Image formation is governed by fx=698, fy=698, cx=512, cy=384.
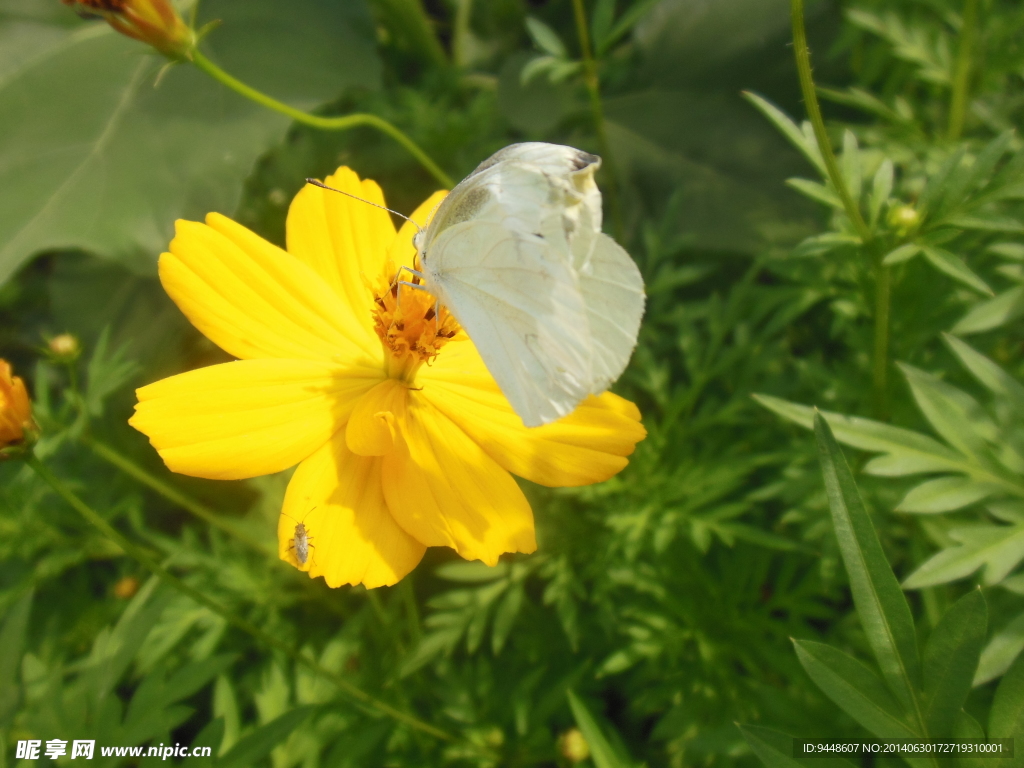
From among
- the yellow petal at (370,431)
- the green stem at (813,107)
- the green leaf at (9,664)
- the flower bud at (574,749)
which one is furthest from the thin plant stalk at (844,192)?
the green leaf at (9,664)

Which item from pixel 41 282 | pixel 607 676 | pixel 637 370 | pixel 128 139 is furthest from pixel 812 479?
pixel 41 282

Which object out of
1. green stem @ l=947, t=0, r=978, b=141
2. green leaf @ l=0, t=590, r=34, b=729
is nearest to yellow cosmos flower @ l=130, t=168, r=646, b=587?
green leaf @ l=0, t=590, r=34, b=729

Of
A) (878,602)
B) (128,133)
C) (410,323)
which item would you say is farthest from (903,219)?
(128,133)

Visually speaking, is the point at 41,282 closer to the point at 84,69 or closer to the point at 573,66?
the point at 84,69

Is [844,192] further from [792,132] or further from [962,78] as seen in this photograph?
[962,78]

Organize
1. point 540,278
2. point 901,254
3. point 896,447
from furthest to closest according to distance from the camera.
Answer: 1. point 896,447
2. point 901,254
3. point 540,278

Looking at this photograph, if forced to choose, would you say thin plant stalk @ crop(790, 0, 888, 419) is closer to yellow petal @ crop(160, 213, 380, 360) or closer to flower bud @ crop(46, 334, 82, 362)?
yellow petal @ crop(160, 213, 380, 360)
